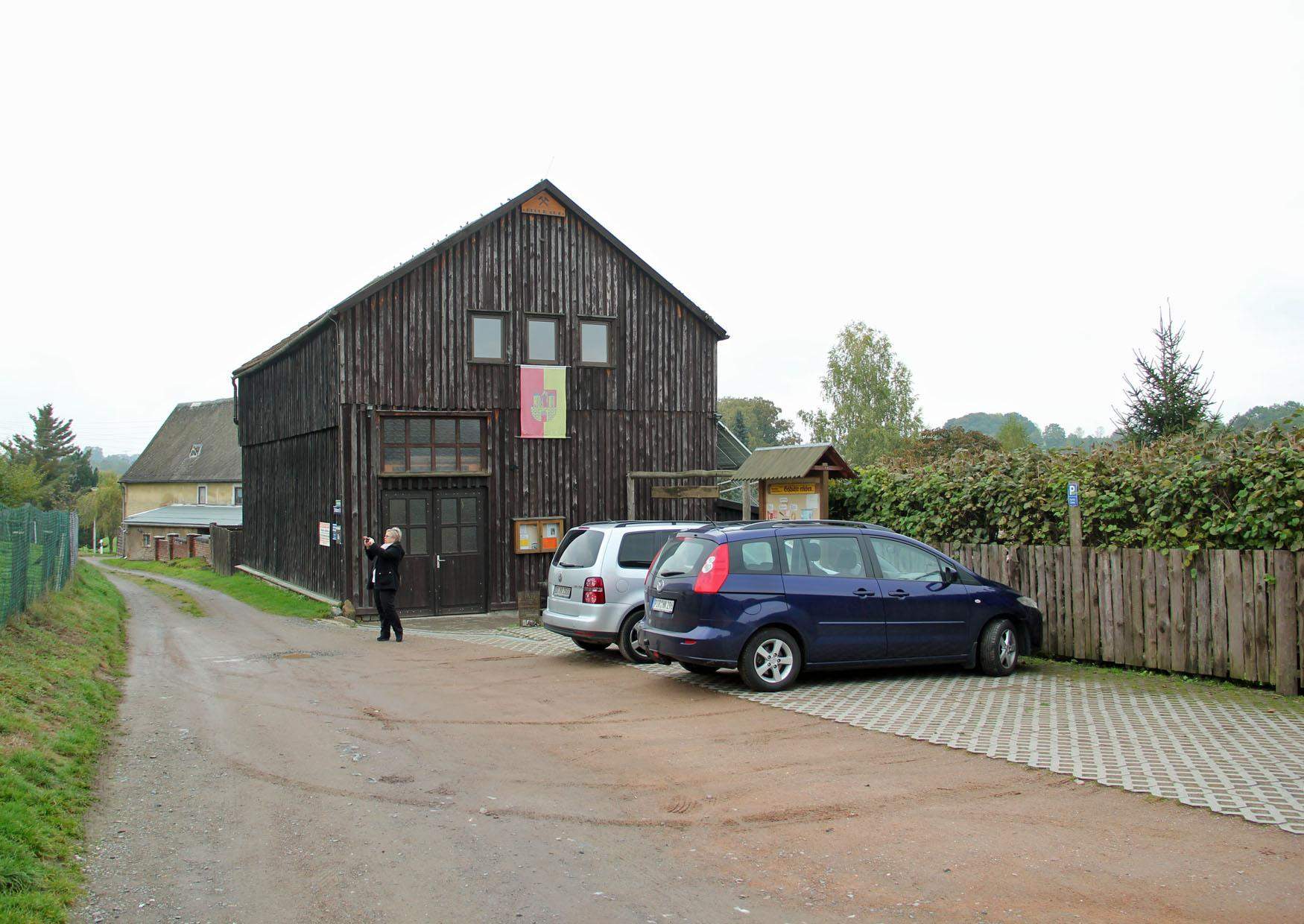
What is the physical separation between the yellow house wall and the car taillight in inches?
2230

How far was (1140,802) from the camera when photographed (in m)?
6.36

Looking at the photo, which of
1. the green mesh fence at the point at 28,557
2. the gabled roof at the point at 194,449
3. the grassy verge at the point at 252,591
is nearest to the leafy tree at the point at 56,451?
the gabled roof at the point at 194,449

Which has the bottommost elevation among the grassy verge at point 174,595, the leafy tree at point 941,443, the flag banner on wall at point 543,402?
the grassy verge at point 174,595

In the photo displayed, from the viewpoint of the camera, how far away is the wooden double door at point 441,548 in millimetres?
19703

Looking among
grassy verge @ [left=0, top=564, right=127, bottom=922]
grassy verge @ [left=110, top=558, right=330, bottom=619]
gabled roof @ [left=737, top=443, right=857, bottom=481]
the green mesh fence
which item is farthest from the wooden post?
grassy verge @ [left=110, top=558, right=330, bottom=619]

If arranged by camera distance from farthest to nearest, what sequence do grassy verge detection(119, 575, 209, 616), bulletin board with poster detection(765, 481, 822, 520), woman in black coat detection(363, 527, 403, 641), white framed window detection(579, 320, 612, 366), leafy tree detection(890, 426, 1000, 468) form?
leafy tree detection(890, 426, 1000, 468) → grassy verge detection(119, 575, 209, 616) → white framed window detection(579, 320, 612, 366) → woman in black coat detection(363, 527, 403, 641) → bulletin board with poster detection(765, 481, 822, 520)

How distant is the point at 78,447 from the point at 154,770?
110 m

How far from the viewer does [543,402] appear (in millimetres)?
21047

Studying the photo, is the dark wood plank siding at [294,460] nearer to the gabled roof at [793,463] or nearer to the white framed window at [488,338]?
the white framed window at [488,338]

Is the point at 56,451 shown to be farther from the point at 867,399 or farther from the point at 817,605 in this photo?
the point at 817,605

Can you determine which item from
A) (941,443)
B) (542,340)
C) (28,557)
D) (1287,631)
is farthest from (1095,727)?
(941,443)

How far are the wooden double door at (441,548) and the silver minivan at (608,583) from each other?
7055 mm

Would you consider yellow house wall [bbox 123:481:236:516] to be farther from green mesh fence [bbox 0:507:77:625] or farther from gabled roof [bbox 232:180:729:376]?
green mesh fence [bbox 0:507:77:625]

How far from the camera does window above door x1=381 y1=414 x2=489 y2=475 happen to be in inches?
779
